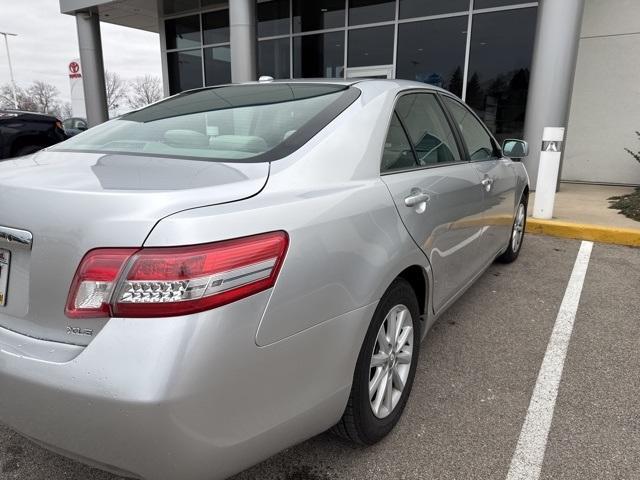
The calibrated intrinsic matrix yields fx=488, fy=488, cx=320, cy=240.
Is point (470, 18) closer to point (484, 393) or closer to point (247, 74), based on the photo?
point (247, 74)

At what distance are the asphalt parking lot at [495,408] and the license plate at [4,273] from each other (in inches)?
34.7

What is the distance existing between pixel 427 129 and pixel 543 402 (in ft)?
5.23

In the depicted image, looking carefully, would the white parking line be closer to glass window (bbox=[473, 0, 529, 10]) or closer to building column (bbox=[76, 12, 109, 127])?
glass window (bbox=[473, 0, 529, 10])

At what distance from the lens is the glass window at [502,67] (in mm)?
9492

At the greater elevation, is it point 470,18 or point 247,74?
point 470,18

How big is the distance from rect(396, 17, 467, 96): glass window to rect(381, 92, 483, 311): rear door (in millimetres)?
8077

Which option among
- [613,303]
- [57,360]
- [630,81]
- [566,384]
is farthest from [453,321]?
[630,81]

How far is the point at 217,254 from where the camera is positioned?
137 cm

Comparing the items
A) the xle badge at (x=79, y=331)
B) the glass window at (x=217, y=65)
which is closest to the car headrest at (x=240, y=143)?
the xle badge at (x=79, y=331)

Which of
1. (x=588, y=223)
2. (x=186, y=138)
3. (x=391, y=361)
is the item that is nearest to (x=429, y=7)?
(x=588, y=223)

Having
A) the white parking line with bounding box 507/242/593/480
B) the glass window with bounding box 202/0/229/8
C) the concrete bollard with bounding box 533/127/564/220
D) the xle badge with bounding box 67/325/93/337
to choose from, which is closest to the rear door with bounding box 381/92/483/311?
the white parking line with bounding box 507/242/593/480

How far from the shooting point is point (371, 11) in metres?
11.2

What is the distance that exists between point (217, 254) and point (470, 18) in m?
10.2

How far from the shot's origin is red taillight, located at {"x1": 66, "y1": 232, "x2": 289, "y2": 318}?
1322 millimetres
